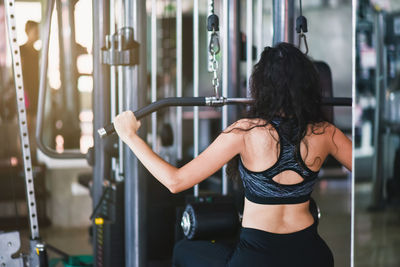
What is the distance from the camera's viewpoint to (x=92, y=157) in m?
2.81

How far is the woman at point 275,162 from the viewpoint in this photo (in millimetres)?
1755

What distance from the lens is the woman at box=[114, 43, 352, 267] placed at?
1.75 m

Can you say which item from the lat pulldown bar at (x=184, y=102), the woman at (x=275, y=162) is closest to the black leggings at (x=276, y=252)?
Result: the woman at (x=275, y=162)

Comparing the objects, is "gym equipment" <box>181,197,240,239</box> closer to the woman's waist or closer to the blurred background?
the woman's waist

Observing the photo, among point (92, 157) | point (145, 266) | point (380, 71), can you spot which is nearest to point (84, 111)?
point (92, 157)

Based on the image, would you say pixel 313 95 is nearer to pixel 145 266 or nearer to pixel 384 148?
pixel 384 148

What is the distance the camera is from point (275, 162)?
5.74 feet

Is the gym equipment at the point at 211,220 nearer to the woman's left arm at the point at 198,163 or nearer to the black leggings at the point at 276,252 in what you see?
the black leggings at the point at 276,252

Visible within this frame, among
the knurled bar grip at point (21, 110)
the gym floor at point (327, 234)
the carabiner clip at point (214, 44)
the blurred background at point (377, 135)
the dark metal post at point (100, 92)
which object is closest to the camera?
the blurred background at point (377, 135)

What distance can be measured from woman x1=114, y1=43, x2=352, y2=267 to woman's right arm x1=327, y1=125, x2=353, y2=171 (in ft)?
0.26

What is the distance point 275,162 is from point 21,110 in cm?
126

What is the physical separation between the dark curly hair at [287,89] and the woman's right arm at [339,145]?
0.38 ft

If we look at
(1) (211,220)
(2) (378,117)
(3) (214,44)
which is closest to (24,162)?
(1) (211,220)

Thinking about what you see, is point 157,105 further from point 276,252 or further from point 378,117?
point 378,117
